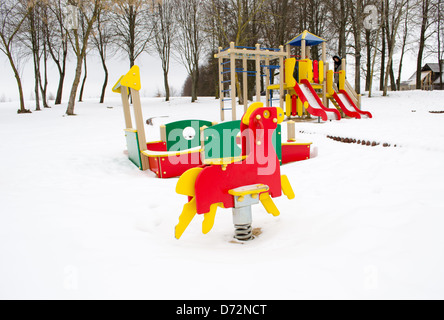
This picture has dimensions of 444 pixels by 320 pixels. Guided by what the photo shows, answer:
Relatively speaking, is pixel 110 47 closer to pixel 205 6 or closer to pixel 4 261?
pixel 205 6

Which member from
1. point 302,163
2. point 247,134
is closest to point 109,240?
point 247,134

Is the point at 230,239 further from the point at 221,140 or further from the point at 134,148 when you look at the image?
the point at 134,148

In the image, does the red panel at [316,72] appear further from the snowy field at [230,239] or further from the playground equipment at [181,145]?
the snowy field at [230,239]

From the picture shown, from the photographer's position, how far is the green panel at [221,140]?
4.48 metres

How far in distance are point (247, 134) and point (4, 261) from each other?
6.63 feet

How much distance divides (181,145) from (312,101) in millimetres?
6648

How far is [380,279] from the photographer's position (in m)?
1.70

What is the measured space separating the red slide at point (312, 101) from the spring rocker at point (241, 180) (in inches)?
334

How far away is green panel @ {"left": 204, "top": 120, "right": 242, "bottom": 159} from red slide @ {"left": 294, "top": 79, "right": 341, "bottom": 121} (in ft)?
22.3

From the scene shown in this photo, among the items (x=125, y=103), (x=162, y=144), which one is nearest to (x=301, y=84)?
(x=162, y=144)

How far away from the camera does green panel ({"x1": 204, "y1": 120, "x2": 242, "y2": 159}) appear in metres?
4.48

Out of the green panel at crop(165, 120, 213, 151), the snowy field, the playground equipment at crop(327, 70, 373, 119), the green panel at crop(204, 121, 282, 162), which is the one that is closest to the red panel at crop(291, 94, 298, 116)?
the playground equipment at crop(327, 70, 373, 119)

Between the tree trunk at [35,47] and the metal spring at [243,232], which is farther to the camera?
the tree trunk at [35,47]

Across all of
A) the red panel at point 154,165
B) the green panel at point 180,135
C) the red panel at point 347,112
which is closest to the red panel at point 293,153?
the green panel at point 180,135
